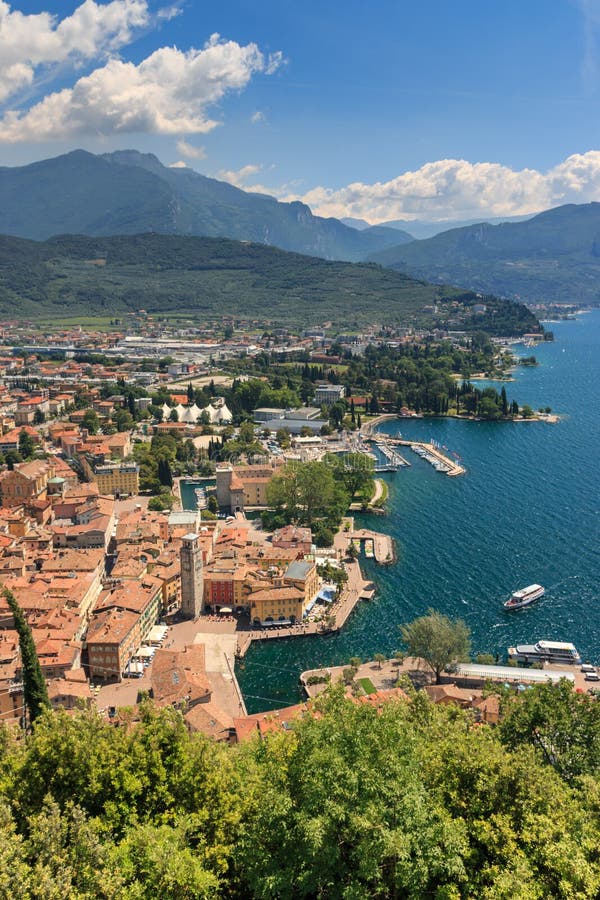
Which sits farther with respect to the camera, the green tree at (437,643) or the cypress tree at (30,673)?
the green tree at (437,643)

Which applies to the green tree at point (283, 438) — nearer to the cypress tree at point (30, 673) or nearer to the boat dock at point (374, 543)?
the boat dock at point (374, 543)

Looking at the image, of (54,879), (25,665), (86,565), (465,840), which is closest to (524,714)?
(465,840)

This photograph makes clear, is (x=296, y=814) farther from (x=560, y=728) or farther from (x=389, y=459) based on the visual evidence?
(x=389, y=459)

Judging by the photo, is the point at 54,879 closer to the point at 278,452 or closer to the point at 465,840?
the point at 465,840

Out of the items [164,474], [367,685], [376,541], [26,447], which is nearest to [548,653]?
[367,685]

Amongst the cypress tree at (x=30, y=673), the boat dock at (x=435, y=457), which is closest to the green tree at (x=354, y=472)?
the boat dock at (x=435, y=457)

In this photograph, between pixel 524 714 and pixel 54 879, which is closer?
pixel 54 879
